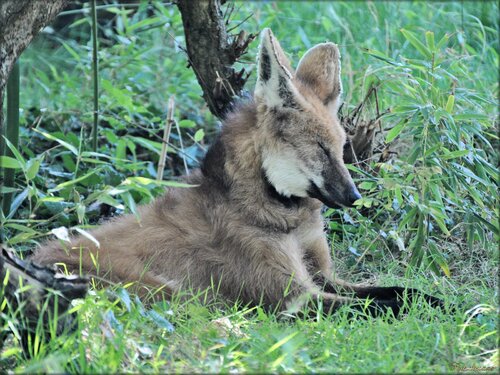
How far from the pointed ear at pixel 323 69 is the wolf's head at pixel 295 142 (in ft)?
0.68

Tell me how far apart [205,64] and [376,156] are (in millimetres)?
1195

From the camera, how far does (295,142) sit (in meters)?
3.97

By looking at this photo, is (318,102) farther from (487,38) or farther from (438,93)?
(487,38)

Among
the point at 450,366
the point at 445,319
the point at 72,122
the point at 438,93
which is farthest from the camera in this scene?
the point at 72,122

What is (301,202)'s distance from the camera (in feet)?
13.5

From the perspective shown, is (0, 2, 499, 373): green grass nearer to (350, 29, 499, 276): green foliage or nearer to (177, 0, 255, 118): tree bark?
(350, 29, 499, 276): green foliage

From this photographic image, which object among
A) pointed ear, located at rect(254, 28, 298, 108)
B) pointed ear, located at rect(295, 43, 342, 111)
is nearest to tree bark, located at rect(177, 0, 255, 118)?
pointed ear, located at rect(295, 43, 342, 111)

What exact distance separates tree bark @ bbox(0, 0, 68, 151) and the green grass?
39 centimetres

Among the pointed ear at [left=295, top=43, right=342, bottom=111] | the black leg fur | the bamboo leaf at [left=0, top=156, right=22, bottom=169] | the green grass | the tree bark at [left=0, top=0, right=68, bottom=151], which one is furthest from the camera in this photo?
the pointed ear at [left=295, top=43, right=342, bottom=111]

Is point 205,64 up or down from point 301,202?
up

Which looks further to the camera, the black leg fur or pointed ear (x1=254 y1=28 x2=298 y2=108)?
pointed ear (x1=254 y1=28 x2=298 y2=108)

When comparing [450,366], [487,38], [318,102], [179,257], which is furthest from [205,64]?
[487,38]

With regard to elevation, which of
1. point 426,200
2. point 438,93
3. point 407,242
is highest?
point 438,93

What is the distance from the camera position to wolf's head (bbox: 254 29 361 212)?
392 cm
